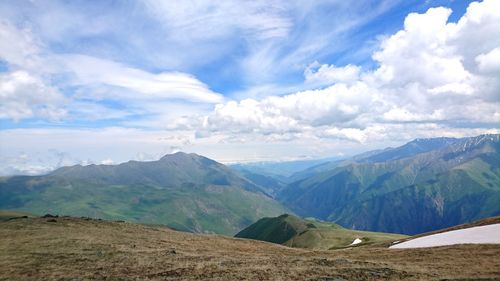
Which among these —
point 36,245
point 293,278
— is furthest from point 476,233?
point 36,245

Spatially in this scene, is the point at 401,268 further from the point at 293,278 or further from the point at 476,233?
the point at 476,233

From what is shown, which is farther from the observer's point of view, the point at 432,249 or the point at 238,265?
the point at 432,249

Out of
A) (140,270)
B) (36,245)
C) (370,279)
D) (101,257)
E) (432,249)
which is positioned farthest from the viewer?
(36,245)

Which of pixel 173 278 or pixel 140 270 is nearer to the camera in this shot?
pixel 173 278

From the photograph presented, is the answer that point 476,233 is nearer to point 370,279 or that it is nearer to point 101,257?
point 370,279

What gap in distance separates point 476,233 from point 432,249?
18263 millimetres

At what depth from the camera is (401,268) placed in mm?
35938

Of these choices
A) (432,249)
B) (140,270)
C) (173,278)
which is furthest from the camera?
(432,249)

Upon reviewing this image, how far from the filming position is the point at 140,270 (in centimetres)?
3775

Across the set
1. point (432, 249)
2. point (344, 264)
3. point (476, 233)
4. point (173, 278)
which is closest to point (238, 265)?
point (173, 278)

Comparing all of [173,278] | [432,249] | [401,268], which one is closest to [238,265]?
[173,278]

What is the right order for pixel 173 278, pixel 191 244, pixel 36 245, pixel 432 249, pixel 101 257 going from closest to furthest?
1. pixel 173 278
2. pixel 101 257
3. pixel 432 249
4. pixel 36 245
5. pixel 191 244

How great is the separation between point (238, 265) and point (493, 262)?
83.5ft

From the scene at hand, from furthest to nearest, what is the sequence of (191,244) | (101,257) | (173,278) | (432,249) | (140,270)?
(191,244), (432,249), (101,257), (140,270), (173,278)
